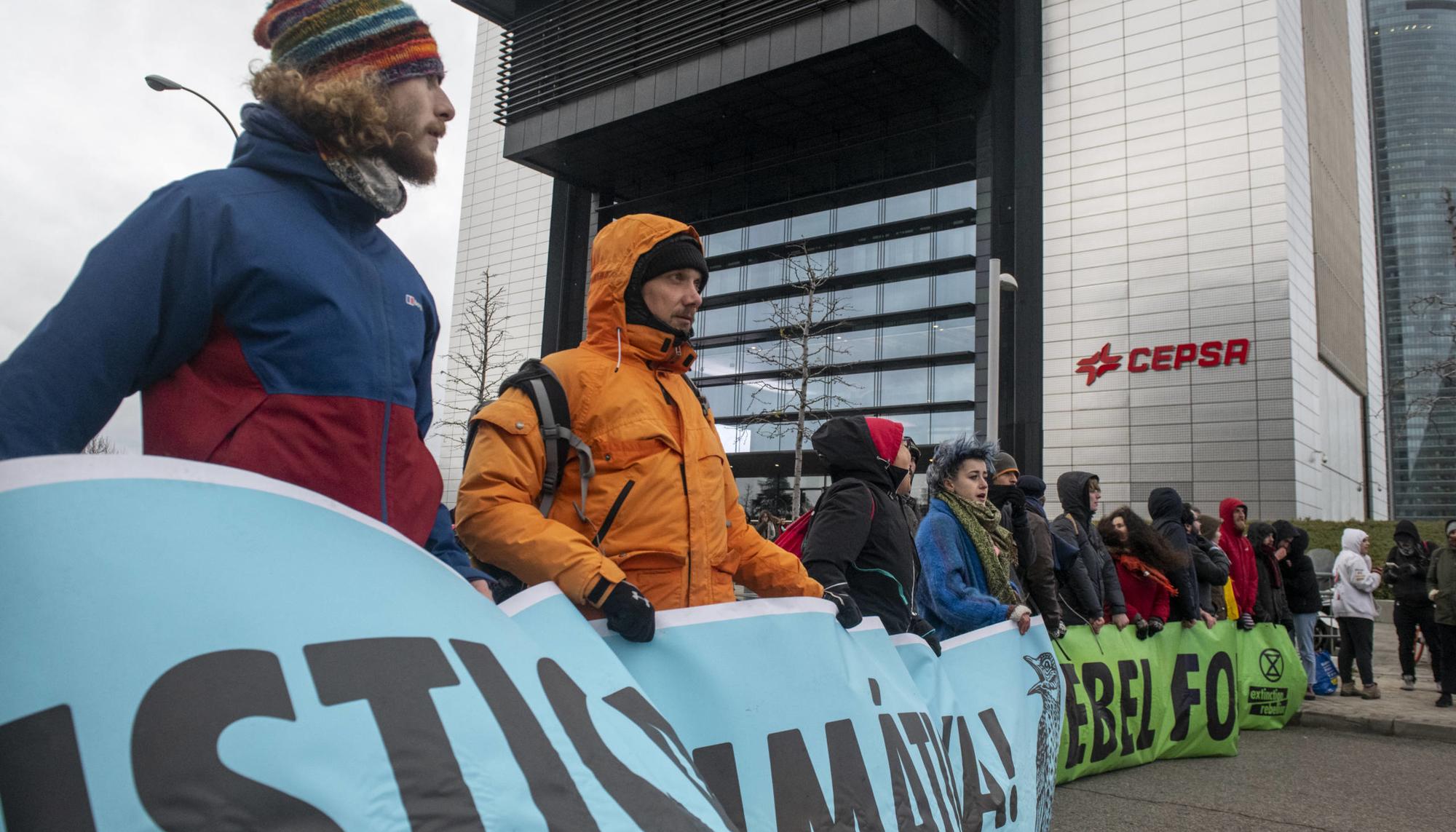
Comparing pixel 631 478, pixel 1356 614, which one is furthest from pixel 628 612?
pixel 1356 614

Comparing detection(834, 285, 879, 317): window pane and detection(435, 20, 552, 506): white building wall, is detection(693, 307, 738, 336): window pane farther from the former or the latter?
detection(435, 20, 552, 506): white building wall

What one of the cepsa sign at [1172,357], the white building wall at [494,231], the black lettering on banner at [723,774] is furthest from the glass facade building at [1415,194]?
the black lettering on banner at [723,774]

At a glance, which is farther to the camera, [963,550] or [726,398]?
[726,398]

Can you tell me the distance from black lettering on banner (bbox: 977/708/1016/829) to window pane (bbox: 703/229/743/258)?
3838 cm

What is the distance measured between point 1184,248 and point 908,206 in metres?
11.4

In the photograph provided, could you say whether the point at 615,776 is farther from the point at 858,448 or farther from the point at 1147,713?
the point at 1147,713

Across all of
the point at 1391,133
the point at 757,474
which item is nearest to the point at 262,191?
the point at 757,474

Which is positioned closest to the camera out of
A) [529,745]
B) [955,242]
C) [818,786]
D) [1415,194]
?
[529,745]

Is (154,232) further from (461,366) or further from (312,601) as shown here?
(461,366)

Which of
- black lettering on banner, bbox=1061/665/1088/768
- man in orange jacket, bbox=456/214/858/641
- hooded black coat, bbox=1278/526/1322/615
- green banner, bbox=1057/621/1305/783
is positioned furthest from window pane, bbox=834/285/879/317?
man in orange jacket, bbox=456/214/858/641

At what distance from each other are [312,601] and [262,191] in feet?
2.53

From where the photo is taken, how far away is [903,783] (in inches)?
108

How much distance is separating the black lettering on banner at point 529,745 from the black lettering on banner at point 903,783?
4.87 feet

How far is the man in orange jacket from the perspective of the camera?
7.40 ft
